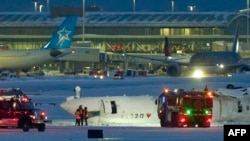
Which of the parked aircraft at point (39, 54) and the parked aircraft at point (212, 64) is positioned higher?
the parked aircraft at point (39, 54)

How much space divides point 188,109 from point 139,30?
12918cm

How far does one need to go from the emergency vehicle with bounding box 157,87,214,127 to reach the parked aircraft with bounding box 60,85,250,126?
5093mm

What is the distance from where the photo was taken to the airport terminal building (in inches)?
6654

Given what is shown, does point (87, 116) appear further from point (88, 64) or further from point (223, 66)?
point (88, 64)

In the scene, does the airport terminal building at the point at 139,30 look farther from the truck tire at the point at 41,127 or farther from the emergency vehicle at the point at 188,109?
the truck tire at the point at 41,127

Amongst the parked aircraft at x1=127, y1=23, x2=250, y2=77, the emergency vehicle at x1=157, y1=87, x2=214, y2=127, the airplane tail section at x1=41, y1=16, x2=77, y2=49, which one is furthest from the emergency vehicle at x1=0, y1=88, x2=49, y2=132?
the parked aircraft at x1=127, y1=23, x2=250, y2=77

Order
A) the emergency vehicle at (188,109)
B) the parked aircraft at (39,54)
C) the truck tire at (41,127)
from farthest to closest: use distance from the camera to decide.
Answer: the parked aircraft at (39,54), the emergency vehicle at (188,109), the truck tire at (41,127)

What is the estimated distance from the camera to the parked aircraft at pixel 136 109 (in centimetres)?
4931

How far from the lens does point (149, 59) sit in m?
132

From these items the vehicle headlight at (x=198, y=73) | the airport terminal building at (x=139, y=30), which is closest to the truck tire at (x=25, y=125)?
the vehicle headlight at (x=198, y=73)

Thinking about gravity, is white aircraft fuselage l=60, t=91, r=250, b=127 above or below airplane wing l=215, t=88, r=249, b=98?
below

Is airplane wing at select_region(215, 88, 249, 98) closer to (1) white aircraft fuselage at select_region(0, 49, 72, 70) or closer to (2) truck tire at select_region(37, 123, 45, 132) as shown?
(2) truck tire at select_region(37, 123, 45, 132)

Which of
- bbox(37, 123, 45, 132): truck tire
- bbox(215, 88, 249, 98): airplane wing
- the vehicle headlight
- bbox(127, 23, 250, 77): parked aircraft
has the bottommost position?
the vehicle headlight

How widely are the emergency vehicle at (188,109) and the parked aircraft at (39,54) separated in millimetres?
63342
